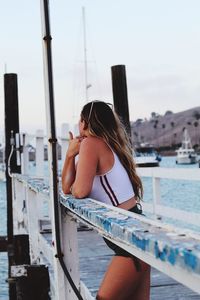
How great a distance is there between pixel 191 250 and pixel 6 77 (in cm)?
915

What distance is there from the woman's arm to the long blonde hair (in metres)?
0.18

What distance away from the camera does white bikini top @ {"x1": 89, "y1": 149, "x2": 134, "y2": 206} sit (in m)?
2.80

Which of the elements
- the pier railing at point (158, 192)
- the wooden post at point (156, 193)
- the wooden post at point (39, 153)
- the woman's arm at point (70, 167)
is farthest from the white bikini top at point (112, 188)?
the wooden post at point (39, 153)

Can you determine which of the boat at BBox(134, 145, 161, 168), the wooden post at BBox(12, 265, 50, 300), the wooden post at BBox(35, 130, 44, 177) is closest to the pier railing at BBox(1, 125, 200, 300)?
the wooden post at BBox(12, 265, 50, 300)

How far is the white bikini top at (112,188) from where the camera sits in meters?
2.80

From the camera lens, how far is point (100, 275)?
573 centimetres

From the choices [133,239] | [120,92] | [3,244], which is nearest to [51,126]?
[133,239]

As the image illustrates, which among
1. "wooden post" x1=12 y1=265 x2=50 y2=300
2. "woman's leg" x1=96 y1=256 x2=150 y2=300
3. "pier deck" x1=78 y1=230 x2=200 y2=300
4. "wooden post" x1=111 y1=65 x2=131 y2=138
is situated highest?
"wooden post" x1=111 y1=65 x2=131 y2=138

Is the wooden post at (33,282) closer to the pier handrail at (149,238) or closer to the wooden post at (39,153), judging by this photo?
the pier handrail at (149,238)

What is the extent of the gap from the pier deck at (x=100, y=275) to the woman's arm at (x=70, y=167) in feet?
6.63

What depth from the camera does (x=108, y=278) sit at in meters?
2.54

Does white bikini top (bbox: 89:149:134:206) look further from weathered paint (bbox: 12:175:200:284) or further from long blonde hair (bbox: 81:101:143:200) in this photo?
weathered paint (bbox: 12:175:200:284)

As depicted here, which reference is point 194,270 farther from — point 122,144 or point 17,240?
point 17,240

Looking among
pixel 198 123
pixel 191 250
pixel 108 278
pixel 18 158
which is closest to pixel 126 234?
pixel 191 250
